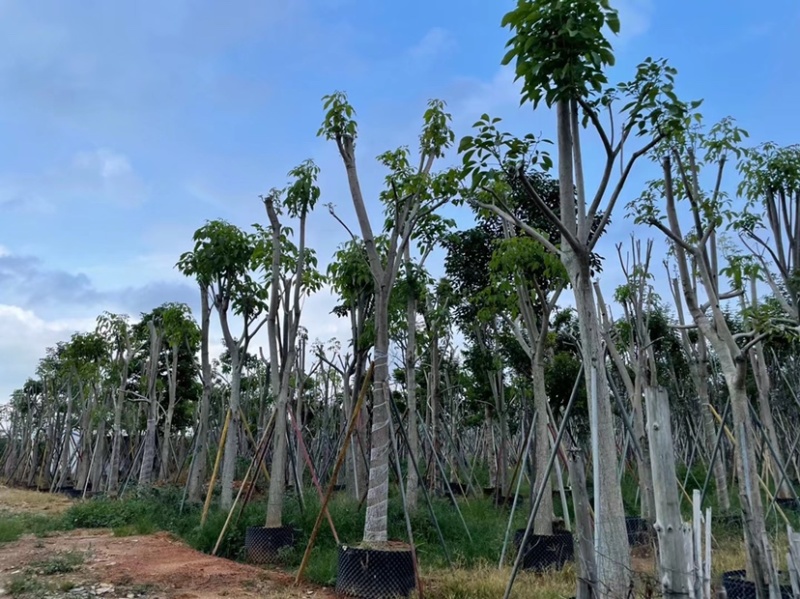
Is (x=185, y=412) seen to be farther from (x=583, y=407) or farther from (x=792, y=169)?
(x=792, y=169)

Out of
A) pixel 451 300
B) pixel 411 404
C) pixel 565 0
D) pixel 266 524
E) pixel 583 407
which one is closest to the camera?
pixel 565 0

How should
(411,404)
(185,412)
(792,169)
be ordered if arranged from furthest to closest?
(185,412) < (411,404) < (792,169)

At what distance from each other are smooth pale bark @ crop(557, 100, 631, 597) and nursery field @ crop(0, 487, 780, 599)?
19 centimetres

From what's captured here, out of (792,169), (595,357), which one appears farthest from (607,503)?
(792,169)

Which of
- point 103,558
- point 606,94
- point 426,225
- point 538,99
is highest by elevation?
point 426,225

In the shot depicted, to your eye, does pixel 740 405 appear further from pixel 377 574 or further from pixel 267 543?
pixel 267 543

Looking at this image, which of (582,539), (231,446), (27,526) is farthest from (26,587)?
(27,526)

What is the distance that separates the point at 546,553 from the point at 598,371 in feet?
9.52

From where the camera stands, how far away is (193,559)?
666cm

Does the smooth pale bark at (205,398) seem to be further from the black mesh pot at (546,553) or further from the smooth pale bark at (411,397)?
the black mesh pot at (546,553)

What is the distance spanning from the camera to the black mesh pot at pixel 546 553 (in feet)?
19.5

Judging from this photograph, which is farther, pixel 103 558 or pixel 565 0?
pixel 103 558

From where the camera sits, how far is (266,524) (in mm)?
7352

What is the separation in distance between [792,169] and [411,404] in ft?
17.8
